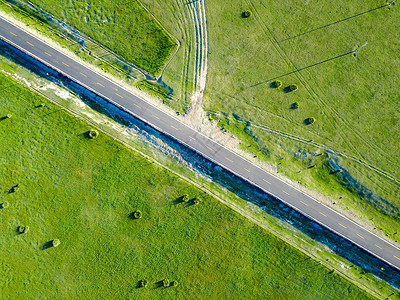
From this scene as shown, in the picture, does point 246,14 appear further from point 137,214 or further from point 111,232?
point 111,232

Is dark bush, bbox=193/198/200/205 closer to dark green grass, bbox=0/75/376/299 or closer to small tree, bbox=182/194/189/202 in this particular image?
dark green grass, bbox=0/75/376/299

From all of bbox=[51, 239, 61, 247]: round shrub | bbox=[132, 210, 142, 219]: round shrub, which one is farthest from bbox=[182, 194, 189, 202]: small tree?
bbox=[51, 239, 61, 247]: round shrub

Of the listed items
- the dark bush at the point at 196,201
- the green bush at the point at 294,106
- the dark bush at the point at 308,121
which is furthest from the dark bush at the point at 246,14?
the dark bush at the point at 196,201

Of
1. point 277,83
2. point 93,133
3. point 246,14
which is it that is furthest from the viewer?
point 277,83

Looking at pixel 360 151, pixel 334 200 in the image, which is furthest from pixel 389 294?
pixel 360 151

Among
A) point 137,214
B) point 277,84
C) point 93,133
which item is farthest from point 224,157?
point 93,133

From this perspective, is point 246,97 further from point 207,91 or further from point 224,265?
point 224,265

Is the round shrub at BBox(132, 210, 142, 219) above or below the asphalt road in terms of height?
below

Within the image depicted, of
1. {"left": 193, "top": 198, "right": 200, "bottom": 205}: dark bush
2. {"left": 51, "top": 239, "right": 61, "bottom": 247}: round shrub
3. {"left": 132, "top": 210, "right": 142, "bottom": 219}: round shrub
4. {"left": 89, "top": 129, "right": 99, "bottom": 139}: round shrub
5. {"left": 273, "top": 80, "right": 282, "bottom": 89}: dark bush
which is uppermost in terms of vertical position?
{"left": 273, "top": 80, "right": 282, "bottom": 89}: dark bush
